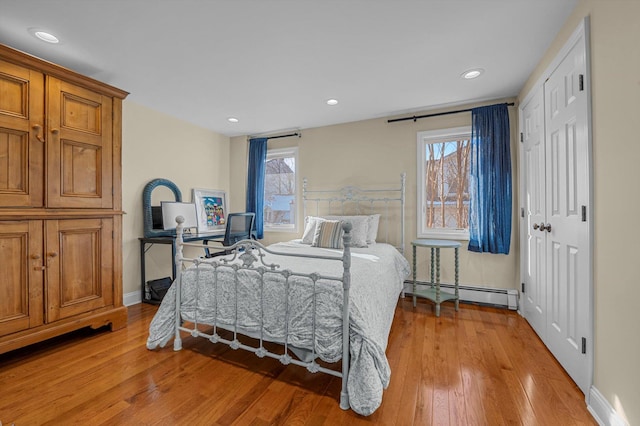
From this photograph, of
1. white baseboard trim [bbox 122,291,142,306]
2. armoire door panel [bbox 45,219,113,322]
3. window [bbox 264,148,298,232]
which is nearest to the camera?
armoire door panel [bbox 45,219,113,322]

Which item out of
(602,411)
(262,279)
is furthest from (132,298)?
(602,411)

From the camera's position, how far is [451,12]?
1838 mm

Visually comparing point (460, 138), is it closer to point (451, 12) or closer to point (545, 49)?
point (545, 49)

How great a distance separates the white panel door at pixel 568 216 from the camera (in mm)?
1695

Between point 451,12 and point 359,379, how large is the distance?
2.31 meters

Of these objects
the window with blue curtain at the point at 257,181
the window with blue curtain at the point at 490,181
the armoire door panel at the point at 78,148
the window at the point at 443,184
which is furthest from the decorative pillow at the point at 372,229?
the armoire door panel at the point at 78,148

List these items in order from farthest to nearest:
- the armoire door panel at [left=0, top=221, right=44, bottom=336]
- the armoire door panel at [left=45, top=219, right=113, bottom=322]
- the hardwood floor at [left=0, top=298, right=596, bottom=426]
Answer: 1. the armoire door panel at [left=45, top=219, right=113, bottom=322]
2. the armoire door panel at [left=0, top=221, right=44, bottom=336]
3. the hardwood floor at [left=0, top=298, right=596, bottom=426]

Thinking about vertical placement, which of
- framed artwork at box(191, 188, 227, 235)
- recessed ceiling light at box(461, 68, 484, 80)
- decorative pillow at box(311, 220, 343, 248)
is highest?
recessed ceiling light at box(461, 68, 484, 80)

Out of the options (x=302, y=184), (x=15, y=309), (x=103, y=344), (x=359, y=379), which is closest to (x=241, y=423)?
(x=359, y=379)

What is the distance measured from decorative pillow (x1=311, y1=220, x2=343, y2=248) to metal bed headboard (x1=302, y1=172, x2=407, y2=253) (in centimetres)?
78

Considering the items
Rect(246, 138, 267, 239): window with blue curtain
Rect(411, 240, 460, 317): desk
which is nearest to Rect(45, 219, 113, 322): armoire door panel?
Rect(246, 138, 267, 239): window with blue curtain

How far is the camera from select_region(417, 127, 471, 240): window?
348cm

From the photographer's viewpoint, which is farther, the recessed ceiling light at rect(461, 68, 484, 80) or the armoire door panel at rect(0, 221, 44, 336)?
the recessed ceiling light at rect(461, 68, 484, 80)

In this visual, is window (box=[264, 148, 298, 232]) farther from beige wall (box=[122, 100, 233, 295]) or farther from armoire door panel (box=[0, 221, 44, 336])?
armoire door panel (box=[0, 221, 44, 336])
